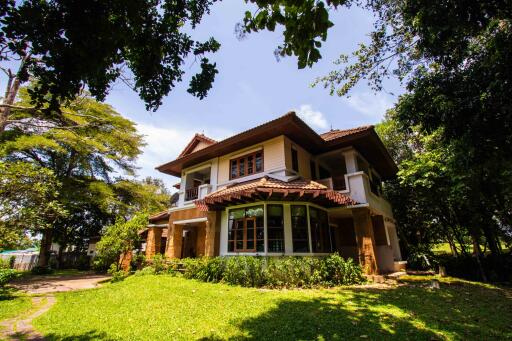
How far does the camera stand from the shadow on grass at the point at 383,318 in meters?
4.66

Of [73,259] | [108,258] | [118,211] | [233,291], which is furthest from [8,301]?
[73,259]

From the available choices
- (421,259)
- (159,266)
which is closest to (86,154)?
(159,266)

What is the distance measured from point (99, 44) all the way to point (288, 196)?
8833 mm

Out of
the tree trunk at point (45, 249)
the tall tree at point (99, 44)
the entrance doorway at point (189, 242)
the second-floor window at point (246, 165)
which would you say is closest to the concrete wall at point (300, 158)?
the second-floor window at point (246, 165)

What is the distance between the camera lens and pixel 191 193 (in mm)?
16516

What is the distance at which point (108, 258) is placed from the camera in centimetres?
1431

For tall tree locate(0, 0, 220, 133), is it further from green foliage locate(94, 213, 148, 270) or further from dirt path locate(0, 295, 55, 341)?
green foliage locate(94, 213, 148, 270)

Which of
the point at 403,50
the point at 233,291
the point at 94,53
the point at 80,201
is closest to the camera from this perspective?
the point at 94,53

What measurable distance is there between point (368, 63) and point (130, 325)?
37.9ft

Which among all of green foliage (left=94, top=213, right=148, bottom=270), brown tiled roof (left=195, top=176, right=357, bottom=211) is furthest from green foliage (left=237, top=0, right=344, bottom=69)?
green foliage (left=94, top=213, right=148, bottom=270)

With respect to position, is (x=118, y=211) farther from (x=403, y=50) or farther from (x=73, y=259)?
(x=403, y=50)

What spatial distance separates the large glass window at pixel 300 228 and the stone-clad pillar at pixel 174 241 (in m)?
8.96

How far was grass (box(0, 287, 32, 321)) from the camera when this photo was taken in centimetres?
730

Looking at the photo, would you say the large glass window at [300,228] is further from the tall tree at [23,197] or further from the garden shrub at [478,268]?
the tall tree at [23,197]
